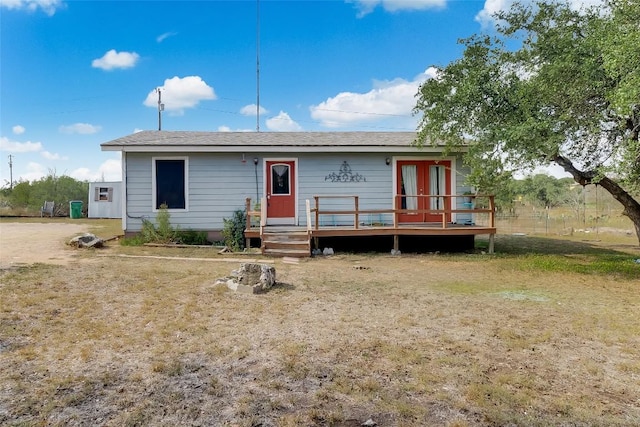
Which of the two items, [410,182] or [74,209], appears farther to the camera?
[74,209]

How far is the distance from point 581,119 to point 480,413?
7.24 meters

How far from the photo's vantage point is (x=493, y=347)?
3803mm

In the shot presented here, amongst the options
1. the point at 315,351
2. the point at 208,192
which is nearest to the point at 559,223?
the point at 208,192

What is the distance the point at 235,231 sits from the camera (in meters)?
10.5

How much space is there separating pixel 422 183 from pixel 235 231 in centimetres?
542

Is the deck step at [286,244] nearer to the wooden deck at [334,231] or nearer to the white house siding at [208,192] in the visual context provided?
the wooden deck at [334,231]

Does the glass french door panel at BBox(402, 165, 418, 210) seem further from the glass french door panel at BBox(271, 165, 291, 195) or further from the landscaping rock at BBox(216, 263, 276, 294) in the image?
the landscaping rock at BBox(216, 263, 276, 294)

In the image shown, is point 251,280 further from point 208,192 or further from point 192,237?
point 208,192

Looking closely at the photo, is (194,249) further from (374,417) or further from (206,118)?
(206,118)

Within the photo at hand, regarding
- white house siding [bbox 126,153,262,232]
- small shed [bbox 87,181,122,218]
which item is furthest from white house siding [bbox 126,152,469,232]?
small shed [bbox 87,181,122,218]

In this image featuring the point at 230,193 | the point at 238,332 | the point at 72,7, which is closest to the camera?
the point at 238,332

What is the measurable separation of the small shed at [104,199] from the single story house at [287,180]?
13501mm

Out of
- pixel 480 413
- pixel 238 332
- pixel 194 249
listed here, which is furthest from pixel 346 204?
pixel 480 413

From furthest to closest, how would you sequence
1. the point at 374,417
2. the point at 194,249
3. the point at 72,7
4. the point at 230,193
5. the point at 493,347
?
the point at 72,7
the point at 230,193
the point at 194,249
the point at 493,347
the point at 374,417
